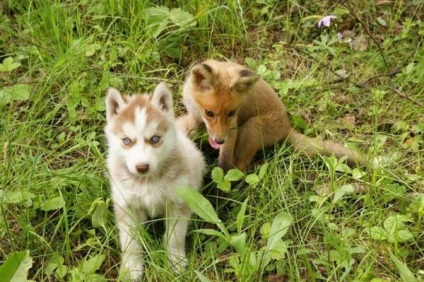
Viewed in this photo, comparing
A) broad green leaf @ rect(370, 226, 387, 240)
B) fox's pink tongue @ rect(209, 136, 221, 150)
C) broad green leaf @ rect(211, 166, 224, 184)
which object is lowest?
broad green leaf @ rect(370, 226, 387, 240)

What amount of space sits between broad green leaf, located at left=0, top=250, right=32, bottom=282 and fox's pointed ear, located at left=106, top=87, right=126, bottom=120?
92 centimetres

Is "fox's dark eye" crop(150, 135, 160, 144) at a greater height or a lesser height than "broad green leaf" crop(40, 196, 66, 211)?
greater

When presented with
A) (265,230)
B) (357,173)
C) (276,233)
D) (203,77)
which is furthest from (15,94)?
(357,173)

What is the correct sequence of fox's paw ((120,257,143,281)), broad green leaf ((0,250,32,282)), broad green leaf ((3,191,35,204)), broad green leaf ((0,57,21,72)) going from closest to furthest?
broad green leaf ((0,250,32,282)) < fox's paw ((120,257,143,281)) < broad green leaf ((3,191,35,204)) < broad green leaf ((0,57,21,72))

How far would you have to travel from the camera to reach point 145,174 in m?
3.15

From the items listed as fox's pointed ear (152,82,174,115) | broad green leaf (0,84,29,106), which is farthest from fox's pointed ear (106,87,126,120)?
broad green leaf (0,84,29,106)

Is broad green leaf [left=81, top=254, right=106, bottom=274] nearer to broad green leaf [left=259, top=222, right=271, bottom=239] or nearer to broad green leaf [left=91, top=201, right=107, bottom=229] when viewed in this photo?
broad green leaf [left=91, top=201, right=107, bottom=229]

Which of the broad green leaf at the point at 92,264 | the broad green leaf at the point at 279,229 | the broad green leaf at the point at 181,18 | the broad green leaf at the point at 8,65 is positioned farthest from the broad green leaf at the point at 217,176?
the broad green leaf at the point at 8,65

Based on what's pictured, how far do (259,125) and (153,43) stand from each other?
1.24m

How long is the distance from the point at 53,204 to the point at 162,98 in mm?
926

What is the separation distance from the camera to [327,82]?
4652 millimetres

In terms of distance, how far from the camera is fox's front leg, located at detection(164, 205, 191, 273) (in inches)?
132

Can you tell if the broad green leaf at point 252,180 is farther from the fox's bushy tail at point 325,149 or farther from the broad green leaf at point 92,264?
the broad green leaf at point 92,264

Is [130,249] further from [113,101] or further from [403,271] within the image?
[403,271]
